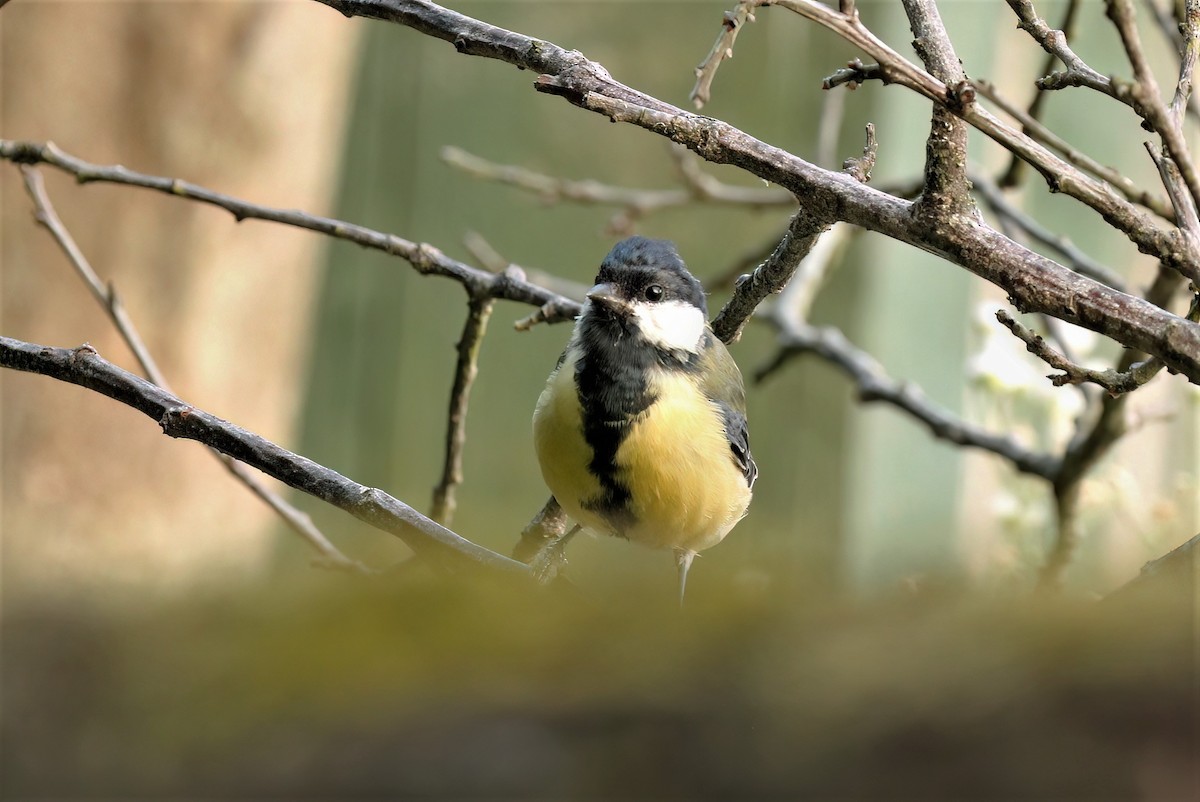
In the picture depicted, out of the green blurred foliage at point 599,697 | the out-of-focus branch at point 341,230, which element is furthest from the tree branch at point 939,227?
the out-of-focus branch at point 341,230

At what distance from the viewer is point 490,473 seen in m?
4.12

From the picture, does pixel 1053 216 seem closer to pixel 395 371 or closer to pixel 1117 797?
pixel 395 371

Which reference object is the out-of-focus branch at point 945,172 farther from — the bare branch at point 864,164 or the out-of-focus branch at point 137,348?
the out-of-focus branch at point 137,348

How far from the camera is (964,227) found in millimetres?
A: 705

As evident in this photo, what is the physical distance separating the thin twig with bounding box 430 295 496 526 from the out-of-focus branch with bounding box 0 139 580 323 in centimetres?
2

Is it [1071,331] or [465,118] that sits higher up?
[465,118]

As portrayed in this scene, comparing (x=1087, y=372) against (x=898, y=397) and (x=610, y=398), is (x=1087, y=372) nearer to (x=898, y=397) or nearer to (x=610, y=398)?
(x=610, y=398)

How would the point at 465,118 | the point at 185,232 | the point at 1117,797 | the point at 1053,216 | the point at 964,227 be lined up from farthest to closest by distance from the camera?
the point at 465,118, the point at 1053,216, the point at 185,232, the point at 964,227, the point at 1117,797

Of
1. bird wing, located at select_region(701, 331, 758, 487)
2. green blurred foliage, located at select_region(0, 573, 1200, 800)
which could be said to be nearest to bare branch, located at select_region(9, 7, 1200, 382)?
green blurred foliage, located at select_region(0, 573, 1200, 800)

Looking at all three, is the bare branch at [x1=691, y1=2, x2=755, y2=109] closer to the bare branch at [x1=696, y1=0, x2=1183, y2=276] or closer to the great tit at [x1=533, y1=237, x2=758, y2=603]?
the bare branch at [x1=696, y1=0, x2=1183, y2=276]

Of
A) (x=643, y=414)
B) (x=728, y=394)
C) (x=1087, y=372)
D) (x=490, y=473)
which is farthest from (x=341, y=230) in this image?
(x=490, y=473)

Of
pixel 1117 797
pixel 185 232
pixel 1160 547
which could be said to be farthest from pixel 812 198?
pixel 185 232

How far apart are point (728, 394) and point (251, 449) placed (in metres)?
0.63

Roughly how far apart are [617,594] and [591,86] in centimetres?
38
